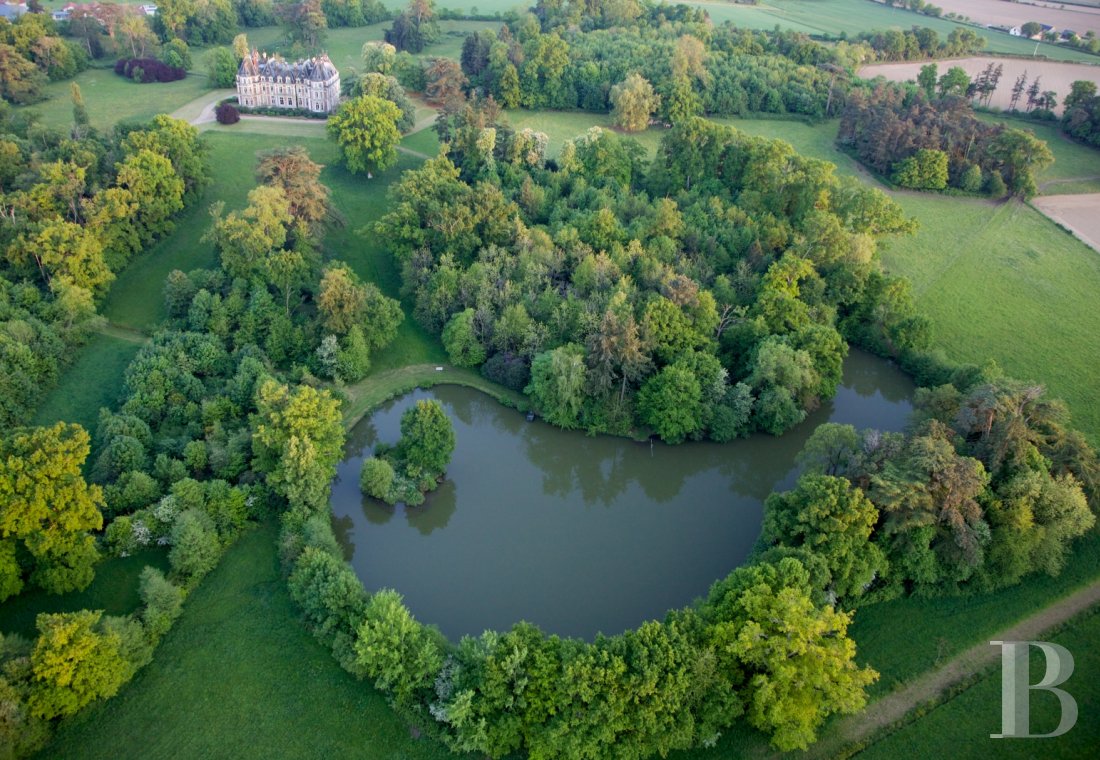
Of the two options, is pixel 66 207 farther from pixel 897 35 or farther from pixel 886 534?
pixel 897 35

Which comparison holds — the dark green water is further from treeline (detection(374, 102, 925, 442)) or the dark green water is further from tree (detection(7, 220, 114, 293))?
tree (detection(7, 220, 114, 293))

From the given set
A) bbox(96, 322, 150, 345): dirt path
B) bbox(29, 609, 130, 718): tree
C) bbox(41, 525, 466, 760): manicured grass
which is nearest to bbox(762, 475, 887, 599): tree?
bbox(41, 525, 466, 760): manicured grass

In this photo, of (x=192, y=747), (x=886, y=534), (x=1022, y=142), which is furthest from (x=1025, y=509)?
(x=1022, y=142)

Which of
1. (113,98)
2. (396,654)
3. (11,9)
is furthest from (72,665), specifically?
(11,9)

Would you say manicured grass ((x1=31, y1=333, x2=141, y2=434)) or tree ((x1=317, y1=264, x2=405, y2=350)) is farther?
tree ((x1=317, y1=264, x2=405, y2=350))

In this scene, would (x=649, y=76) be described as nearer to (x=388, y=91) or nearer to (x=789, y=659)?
(x=388, y=91)

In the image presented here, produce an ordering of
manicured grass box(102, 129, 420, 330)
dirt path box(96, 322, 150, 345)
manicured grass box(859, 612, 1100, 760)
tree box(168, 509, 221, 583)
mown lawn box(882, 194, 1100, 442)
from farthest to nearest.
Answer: manicured grass box(102, 129, 420, 330)
dirt path box(96, 322, 150, 345)
mown lawn box(882, 194, 1100, 442)
tree box(168, 509, 221, 583)
manicured grass box(859, 612, 1100, 760)
